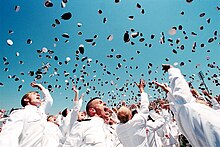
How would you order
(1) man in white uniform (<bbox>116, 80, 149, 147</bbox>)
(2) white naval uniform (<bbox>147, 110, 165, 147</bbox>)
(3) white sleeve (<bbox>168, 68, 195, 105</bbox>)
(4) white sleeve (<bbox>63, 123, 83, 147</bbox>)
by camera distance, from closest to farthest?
(3) white sleeve (<bbox>168, 68, 195, 105</bbox>) → (4) white sleeve (<bbox>63, 123, 83, 147</bbox>) → (1) man in white uniform (<bbox>116, 80, 149, 147</bbox>) → (2) white naval uniform (<bbox>147, 110, 165, 147</bbox>)

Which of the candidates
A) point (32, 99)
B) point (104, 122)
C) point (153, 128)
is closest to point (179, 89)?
point (104, 122)

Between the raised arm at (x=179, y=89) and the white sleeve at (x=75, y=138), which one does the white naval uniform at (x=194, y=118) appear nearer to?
the raised arm at (x=179, y=89)

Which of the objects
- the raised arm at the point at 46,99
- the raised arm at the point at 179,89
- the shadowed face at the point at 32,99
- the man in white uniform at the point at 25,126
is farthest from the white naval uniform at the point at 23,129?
the raised arm at the point at 179,89

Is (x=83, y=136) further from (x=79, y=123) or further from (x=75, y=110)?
(x=75, y=110)

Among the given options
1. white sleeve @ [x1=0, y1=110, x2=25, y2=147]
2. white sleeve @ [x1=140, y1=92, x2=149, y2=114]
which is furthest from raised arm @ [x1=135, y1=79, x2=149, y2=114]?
white sleeve @ [x1=0, y1=110, x2=25, y2=147]

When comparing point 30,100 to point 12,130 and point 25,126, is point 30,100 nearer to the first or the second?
point 25,126

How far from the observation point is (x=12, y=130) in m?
4.09

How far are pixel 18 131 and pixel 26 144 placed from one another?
2.23 ft

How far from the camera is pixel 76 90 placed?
6727mm

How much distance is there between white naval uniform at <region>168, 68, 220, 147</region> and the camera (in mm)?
2877

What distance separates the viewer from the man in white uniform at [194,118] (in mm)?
2879

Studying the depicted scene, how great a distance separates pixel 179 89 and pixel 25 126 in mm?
3461

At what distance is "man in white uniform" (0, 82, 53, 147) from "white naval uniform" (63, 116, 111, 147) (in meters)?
0.92

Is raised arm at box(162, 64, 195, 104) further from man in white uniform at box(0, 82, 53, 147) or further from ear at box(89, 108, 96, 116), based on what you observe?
man in white uniform at box(0, 82, 53, 147)
